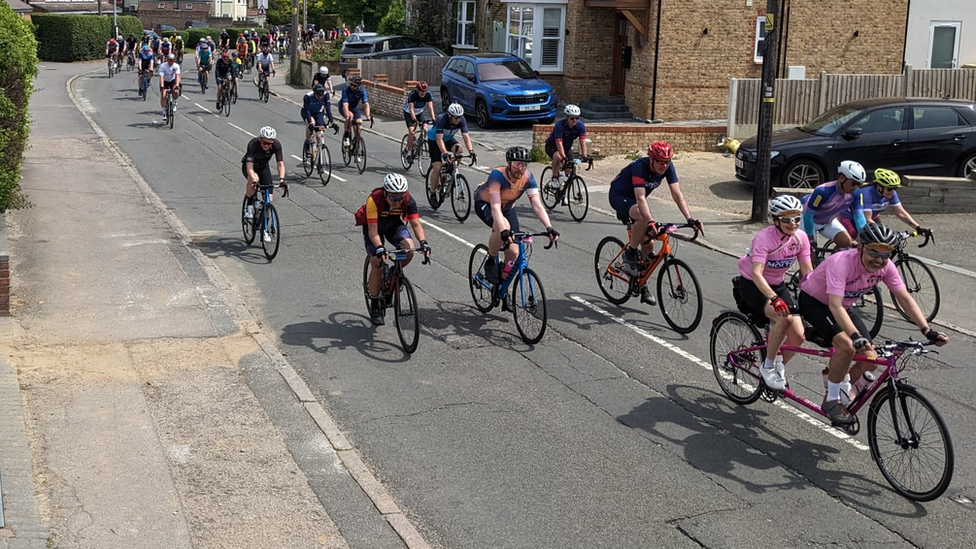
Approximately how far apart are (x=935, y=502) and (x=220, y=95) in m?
A: 29.1

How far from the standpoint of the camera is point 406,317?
10.8 metres

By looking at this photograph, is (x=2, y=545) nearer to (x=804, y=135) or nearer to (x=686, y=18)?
(x=804, y=135)

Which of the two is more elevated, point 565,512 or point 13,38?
point 13,38

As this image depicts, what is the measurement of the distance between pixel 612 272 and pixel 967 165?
10.3 metres

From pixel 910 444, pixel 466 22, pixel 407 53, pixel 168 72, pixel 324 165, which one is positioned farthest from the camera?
pixel 466 22

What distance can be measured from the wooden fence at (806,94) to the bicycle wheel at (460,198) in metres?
9.79

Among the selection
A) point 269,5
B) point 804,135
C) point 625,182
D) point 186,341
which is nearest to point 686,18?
point 804,135

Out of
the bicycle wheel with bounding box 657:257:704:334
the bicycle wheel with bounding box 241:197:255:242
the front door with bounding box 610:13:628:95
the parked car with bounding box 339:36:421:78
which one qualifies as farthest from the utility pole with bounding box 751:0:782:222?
the parked car with bounding box 339:36:421:78

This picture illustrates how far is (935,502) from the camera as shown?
293 inches

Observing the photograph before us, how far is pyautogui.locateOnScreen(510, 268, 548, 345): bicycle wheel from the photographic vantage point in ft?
35.5

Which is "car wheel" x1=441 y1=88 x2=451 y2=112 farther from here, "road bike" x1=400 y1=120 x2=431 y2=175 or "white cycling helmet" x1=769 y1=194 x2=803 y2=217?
"white cycling helmet" x1=769 y1=194 x2=803 y2=217

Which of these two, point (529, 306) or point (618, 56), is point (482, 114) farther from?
point (529, 306)

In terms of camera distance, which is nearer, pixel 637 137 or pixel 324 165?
pixel 324 165

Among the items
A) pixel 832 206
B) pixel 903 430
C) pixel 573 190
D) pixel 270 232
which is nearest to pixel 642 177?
pixel 832 206
